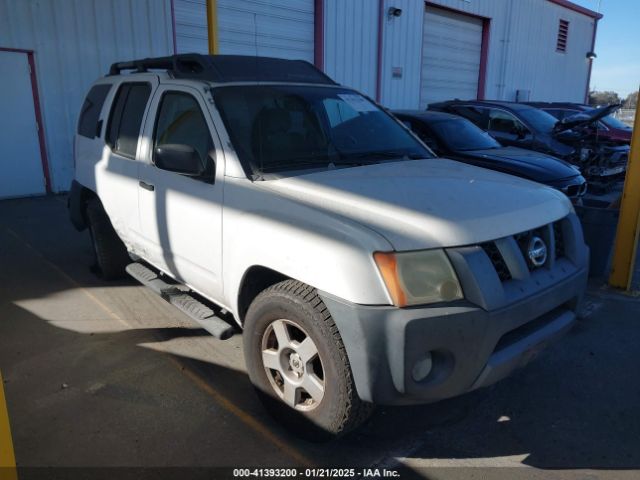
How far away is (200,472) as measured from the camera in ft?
8.93

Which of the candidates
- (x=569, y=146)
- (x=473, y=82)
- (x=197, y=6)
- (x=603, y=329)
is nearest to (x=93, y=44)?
(x=197, y=6)

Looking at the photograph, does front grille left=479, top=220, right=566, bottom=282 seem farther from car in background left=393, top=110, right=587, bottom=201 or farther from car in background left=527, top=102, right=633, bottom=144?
car in background left=527, top=102, right=633, bottom=144

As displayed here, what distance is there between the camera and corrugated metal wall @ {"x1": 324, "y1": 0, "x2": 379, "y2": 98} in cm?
1312

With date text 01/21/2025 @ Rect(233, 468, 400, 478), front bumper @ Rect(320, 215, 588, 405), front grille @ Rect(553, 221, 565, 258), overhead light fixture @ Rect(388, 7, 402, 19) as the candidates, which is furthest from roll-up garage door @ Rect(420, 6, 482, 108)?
date text 01/21/2025 @ Rect(233, 468, 400, 478)

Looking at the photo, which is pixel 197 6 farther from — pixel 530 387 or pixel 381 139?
pixel 530 387

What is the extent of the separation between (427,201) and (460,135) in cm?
513

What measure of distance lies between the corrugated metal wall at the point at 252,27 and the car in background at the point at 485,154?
4.61 meters

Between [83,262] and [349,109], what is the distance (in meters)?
3.89

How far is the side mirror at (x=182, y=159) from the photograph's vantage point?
3234mm

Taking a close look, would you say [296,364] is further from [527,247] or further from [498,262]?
[527,247]

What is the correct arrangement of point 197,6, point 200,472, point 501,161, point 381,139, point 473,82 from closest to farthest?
point 200,472 < point 381,139 < point 501,161 < point 197,6 < point 473,82

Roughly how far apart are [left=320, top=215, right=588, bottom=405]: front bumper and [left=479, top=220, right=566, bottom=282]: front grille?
2.9 inches

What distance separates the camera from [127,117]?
15.1ft

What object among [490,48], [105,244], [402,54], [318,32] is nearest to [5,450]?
[105,244]
